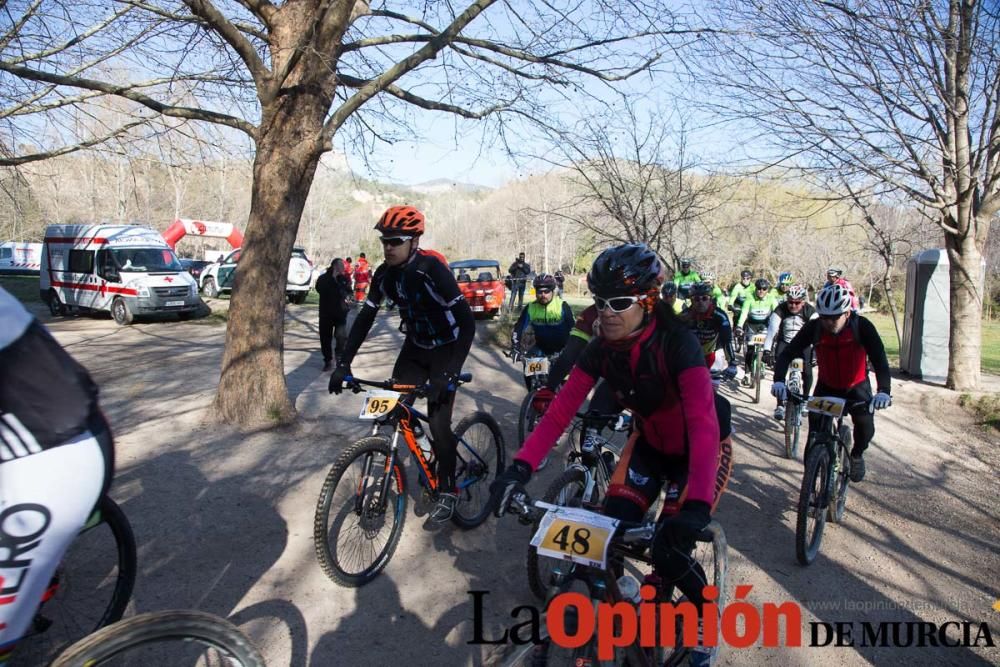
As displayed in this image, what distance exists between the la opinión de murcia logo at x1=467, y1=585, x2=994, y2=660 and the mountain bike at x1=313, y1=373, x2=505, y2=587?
1.07 meters

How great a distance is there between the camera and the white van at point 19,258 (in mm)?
43562

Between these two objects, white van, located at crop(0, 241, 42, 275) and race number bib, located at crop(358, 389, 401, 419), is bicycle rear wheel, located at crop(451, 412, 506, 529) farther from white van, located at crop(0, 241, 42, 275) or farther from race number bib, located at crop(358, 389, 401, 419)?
white van, located at crop(0, 241, 42, 275)

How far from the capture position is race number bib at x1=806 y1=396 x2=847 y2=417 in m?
5.27

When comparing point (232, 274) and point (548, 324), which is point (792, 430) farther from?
point (232, 274)

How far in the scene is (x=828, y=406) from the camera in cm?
532

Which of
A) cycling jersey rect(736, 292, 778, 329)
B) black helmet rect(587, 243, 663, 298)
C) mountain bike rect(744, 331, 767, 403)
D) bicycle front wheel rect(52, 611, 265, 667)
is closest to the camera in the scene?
bicycle front wheel rect(52, 611, 265, 667)

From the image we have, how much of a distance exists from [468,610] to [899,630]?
2.67 metres

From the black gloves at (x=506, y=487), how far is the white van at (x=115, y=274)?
1831cm

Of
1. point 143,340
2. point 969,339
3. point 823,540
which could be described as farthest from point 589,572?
point 143,340

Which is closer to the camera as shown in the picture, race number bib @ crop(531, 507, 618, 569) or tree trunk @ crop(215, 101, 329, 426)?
race number bib @ crop(531, 507, 618, 569)

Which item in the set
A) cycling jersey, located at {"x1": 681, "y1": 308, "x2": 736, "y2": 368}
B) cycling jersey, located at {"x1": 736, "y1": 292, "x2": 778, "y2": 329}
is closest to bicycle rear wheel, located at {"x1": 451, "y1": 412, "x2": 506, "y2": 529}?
cycling jersey, located at {"x1": 681, "y1": 308, "x2": 736, "y2": 368}

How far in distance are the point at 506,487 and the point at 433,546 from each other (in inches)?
98.7

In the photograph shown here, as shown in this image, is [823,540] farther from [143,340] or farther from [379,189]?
[143,340]

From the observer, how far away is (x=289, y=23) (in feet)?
24.5
